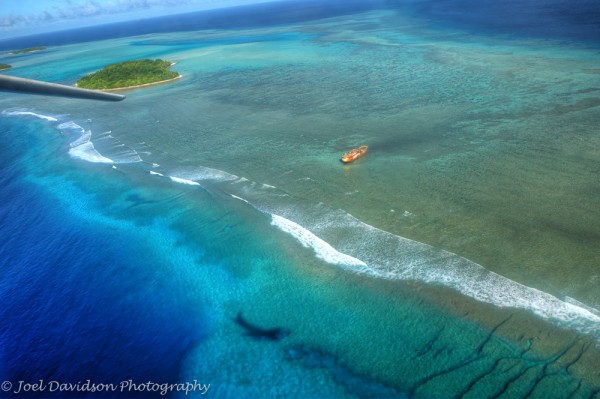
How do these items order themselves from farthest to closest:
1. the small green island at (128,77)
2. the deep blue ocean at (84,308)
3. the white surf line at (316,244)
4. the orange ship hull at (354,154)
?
1. the small green island at (128,77)
2. the orange ship hull at (354,154)
3. the white surf line at (316,244)
4. the deep blue ocean at (84,308)

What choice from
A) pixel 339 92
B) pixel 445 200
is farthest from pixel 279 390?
pixel 339 92

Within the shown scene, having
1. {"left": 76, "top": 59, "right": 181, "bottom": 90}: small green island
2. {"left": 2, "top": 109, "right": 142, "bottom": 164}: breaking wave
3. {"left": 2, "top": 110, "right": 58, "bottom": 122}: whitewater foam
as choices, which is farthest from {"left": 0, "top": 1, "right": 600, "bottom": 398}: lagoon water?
{"left": 76, "top": 59, "right": 181, "bottom": 90}: small green island

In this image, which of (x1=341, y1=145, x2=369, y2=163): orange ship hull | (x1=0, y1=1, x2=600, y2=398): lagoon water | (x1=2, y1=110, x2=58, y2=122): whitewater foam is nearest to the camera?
(x1=0, y1=1, x2=600, y2=398): lagoon water

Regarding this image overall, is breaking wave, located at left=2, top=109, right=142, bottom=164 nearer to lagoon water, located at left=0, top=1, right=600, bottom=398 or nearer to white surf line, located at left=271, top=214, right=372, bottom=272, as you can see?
lagoon water, located at left=0, top=1, right=600, bottom=398

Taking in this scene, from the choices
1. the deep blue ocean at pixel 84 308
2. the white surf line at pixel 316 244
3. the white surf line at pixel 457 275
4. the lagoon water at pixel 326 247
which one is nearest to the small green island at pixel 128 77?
the lagoon water at pixel 326 247

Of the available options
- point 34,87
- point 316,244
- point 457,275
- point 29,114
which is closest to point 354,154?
point 316,244

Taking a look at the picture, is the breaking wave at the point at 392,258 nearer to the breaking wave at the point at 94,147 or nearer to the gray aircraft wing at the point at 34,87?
the breaking wave at the point at 94,147

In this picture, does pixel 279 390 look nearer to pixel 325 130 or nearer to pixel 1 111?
pixel 325 130
